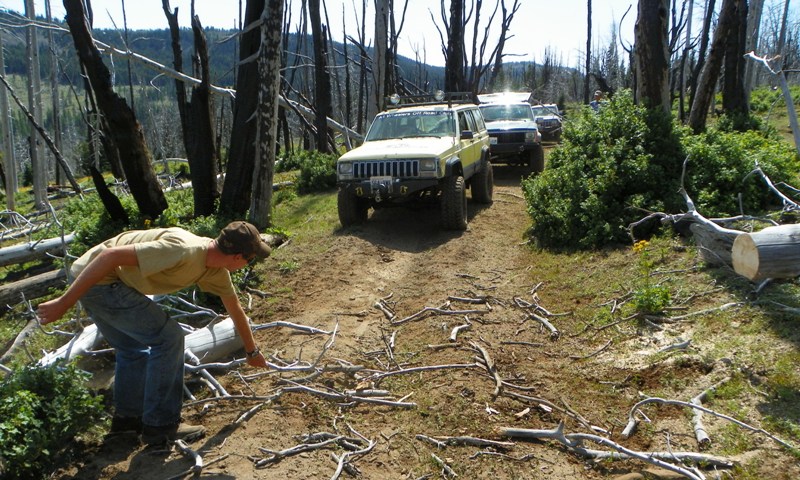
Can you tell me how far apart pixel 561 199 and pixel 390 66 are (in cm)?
1352

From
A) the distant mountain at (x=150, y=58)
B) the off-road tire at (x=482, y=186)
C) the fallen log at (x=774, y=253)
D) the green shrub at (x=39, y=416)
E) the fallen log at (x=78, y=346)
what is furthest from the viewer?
the distant mountain at (x=150, y=58)

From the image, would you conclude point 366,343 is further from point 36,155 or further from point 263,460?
point 36,155

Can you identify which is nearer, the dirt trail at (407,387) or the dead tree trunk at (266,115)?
the dirt trail at (407,387)

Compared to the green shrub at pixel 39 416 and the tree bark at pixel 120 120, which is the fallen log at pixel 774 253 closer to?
the green shrub at pixel 39 416

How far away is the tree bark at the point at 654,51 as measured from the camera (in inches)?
388

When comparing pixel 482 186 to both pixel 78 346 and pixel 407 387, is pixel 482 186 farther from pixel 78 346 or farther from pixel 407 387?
pixel 78 346

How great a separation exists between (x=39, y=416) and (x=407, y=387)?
255cm

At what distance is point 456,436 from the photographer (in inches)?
165

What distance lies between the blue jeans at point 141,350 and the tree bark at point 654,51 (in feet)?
27.5

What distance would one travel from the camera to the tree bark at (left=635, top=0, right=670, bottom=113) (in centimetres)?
985

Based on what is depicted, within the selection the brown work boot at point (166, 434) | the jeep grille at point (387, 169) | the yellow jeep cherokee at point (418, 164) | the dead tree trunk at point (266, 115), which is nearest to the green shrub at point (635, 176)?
the yellow jeep cherokee at point (418, 164)

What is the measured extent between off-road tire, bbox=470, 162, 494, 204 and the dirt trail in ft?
11.6

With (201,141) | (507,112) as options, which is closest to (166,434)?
(201,141)

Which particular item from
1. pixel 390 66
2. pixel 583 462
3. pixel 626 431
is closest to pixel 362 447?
pixel 583 462
